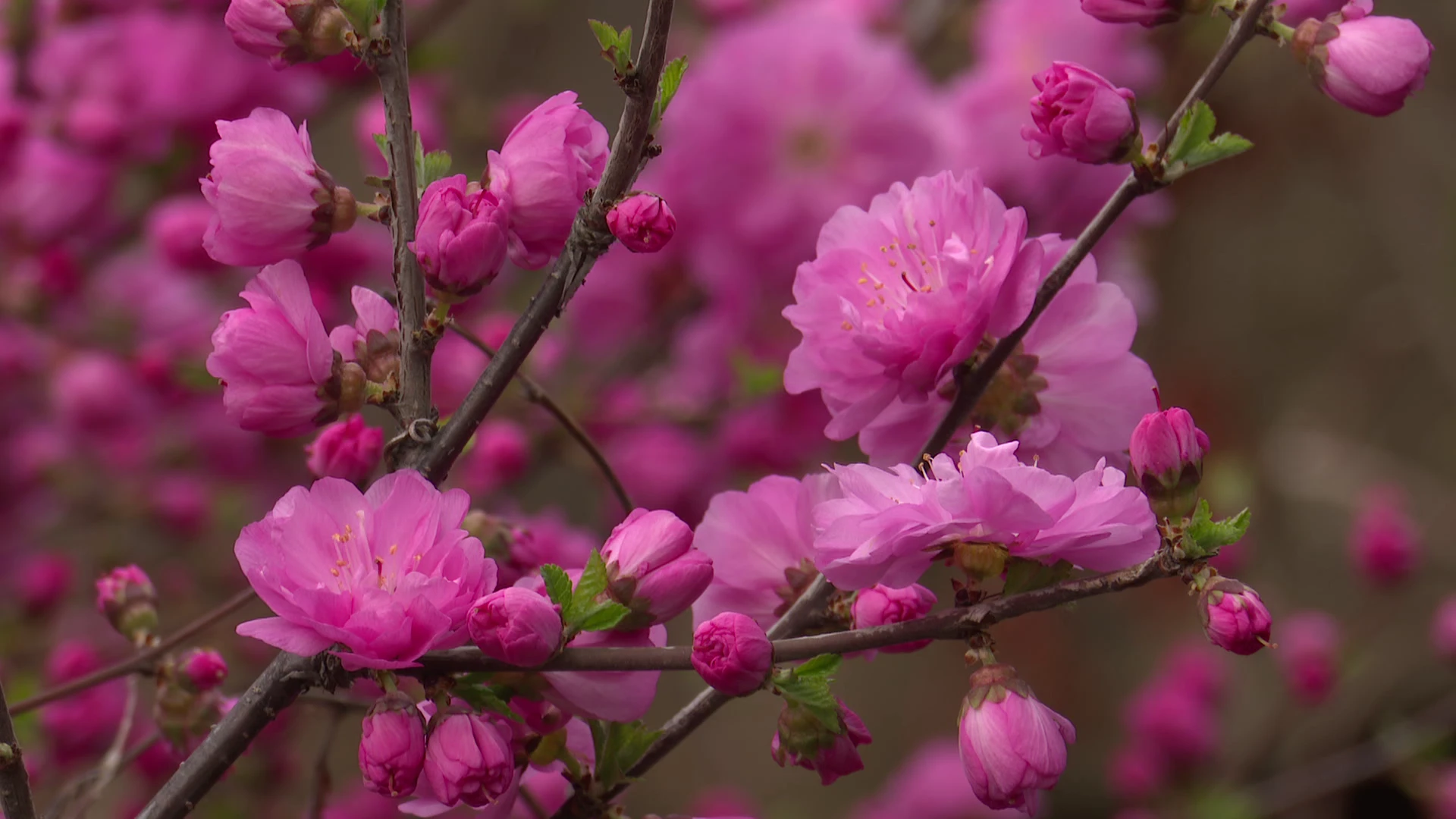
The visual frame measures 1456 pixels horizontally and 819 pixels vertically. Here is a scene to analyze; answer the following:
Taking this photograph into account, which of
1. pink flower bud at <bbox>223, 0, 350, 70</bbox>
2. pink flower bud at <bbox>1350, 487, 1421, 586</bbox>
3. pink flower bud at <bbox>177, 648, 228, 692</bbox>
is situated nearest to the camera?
pink flower bud at <bbox>223, 0, 350, 70</bbox>

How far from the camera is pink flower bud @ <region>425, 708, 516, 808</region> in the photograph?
0.50 m

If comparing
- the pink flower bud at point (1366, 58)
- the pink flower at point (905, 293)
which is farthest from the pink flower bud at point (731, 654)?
the pink flower bud at point (1366, 58)

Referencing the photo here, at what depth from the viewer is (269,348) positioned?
553 mm

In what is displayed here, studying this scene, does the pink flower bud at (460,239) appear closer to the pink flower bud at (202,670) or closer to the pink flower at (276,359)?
the pink flower at (276,359)

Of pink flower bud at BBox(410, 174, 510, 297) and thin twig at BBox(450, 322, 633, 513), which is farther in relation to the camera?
thin twig at BBox(450, 322, 633, 513)

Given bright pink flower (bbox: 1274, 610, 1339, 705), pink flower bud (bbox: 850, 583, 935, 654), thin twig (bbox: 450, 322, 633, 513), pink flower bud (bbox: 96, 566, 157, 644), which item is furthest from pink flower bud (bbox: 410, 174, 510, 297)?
bright pink flower (bbox: 1274, 610, 1339, 705)

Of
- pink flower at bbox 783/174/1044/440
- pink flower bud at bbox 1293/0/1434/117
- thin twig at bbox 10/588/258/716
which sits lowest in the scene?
thin twig at bbox 10/588/258/716

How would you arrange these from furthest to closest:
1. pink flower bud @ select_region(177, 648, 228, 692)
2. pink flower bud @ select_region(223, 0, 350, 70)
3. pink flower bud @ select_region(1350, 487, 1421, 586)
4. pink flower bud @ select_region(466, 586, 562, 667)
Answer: pink flower bud @ select_region(1350, 487, 1421, 586) < pink flower bud @ select_region(177, 648, 228, 692) < pink flower bud @ select_region(223, 0, 350, 70) < pink flower bud @ select_region(466, 586, 562, 667)

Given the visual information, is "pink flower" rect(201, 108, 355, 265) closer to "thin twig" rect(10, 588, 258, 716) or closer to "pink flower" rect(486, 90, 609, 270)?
"pink flower" rect(486, 90, 609, 270)

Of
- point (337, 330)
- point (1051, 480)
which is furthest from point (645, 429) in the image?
point (1051, 480)

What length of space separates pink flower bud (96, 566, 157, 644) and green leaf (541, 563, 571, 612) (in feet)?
1.19

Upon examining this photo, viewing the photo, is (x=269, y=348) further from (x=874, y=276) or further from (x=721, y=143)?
(x=721, y=143)

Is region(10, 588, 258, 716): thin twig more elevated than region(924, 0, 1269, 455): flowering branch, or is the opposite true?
region(924, 0, 1269, 455): flowering branch

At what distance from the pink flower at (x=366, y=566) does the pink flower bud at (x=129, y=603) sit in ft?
0.92
